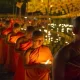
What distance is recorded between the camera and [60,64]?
1.91 meters

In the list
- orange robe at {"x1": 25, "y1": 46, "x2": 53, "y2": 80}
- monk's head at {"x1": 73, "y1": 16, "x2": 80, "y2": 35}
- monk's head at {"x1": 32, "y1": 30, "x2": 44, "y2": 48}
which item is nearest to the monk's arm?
monk's head at {"x1": 73, "y1": 16, "x2": 80, "y2": 35}

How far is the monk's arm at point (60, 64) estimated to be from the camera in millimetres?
1882

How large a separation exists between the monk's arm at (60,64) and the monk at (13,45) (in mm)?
4487

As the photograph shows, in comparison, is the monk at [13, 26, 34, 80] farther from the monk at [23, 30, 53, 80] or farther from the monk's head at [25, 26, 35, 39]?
the monk at [23, 30, 53, 80]

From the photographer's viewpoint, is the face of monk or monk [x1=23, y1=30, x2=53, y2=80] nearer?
the face of monk

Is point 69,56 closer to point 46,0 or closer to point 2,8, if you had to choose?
point 46,0

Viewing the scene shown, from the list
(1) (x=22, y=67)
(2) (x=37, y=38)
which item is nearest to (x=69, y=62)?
(2) (x=37, y=38)

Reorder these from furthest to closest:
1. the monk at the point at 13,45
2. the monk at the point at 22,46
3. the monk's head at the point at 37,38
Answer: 1. the monk at the point at 13,45
2. the monk at the point at 22,46
3. the monk's head at the point at 37,38

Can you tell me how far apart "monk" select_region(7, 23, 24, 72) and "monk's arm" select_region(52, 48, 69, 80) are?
4487mm

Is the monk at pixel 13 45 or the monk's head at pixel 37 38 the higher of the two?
the monk's head at pixel 37 38

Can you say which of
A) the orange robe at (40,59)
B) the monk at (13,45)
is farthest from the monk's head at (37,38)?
the monk at (13,45)

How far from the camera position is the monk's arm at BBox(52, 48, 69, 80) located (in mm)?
1882

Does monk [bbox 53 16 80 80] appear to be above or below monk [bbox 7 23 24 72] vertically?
above

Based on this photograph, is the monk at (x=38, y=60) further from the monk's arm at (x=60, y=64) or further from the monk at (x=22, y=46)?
the monk's arm at (x=60, y=64)
